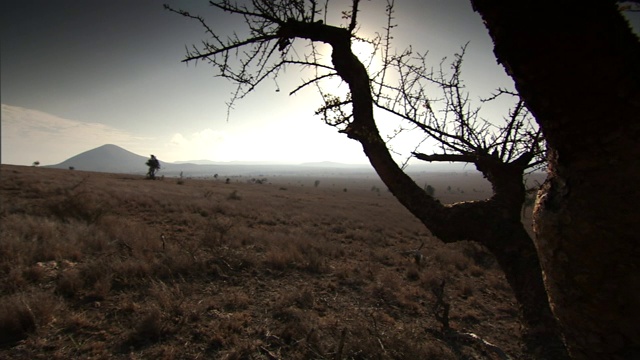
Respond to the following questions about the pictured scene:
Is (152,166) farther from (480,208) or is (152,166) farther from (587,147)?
(587,147)

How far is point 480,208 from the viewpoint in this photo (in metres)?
2.55

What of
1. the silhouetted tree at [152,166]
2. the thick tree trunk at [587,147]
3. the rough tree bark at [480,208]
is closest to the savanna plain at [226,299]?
the rough tree bark at [480,208]

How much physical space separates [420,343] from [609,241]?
4363 millimetres

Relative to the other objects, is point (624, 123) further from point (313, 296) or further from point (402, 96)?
point (313, 296)

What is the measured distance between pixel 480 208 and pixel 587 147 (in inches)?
66.3

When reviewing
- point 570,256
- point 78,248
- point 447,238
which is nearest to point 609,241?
point 570,256

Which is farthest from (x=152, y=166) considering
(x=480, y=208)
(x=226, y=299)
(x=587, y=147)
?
(x=587, y=147)

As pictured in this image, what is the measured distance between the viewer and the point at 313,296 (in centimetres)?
580

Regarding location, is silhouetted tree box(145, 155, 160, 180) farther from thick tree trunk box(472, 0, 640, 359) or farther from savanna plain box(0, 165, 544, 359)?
thick tree trunk box(472, 0, 640, 359)

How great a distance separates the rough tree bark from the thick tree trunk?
129 centimetres

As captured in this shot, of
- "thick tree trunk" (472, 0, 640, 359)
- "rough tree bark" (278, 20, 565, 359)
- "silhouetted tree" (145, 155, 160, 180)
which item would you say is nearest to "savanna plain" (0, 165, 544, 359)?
"rough tree bark" (278, 20, 565, 359)

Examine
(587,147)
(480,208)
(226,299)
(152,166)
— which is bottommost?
(226,299)

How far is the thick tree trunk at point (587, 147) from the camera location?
0.91m

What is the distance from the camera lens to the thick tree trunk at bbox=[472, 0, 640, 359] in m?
0.91
